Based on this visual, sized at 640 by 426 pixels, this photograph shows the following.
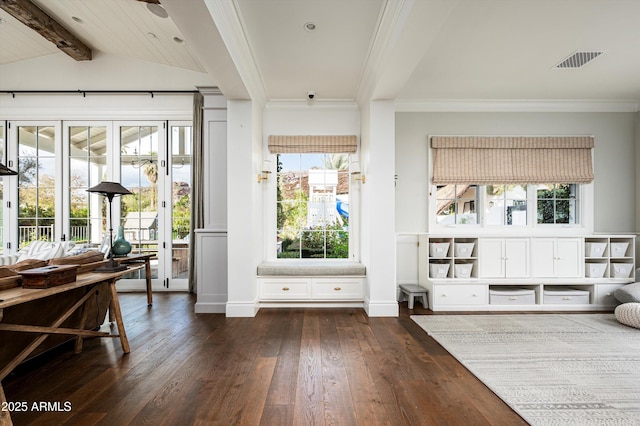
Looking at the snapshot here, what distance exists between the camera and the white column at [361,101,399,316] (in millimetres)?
3523

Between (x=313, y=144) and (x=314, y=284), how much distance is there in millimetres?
1889

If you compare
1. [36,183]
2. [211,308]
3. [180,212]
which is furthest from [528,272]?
[36,183]

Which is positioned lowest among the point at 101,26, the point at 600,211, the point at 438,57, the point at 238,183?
the point at 600,211

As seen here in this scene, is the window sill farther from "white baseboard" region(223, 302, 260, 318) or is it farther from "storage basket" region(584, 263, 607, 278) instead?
"storage basket" region(584, 263, 607, 278)

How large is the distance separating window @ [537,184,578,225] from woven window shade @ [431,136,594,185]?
0.55ft

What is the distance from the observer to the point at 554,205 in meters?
4.28

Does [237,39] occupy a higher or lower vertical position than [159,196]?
higher

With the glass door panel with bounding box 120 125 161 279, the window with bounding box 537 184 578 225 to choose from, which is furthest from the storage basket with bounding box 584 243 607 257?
the glass door panel with bounding box 120 125 161 279

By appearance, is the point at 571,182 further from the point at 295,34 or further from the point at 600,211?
the point at 295,34

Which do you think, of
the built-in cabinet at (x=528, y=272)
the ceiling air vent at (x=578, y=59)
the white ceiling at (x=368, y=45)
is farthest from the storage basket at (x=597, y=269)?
the ceiling air vent at (x=578, y=59)

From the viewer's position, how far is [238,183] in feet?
11.6

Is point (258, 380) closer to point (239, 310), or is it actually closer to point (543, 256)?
point (239, 310)

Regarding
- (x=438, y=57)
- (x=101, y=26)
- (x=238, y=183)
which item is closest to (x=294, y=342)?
(x=238, y=183)

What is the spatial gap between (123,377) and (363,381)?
173cm
